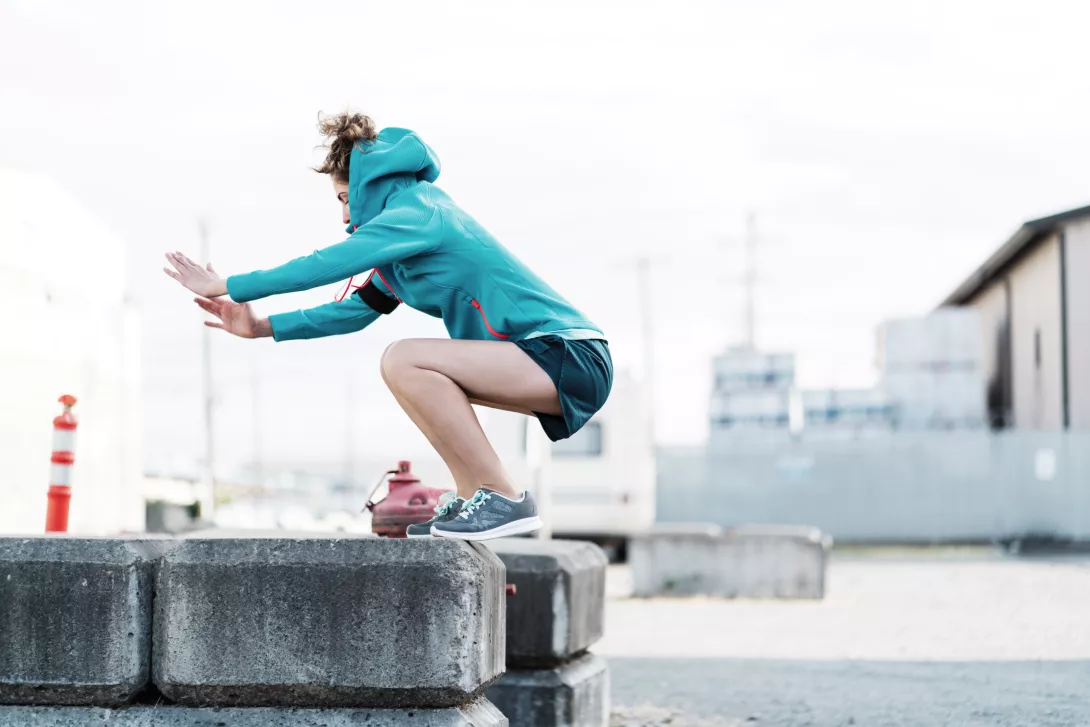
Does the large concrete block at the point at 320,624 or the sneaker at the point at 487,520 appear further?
the sneaker at the point at 487,520

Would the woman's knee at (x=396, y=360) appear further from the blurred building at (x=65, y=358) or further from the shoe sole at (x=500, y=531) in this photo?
the blurred building at (x=65, y=358)

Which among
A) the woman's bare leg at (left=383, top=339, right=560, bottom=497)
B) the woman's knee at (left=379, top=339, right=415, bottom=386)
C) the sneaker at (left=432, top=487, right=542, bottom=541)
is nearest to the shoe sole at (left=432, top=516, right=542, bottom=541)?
the sneaker at (left=432, top=487, right=542, bottom=541)

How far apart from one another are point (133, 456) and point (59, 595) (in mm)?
12593

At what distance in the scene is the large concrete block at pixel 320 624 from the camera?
3.53 metres

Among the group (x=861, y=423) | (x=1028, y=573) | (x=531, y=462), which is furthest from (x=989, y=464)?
(x=531, y=462)

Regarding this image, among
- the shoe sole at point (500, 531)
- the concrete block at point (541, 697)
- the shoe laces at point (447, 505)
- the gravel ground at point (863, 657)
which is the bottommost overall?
the gravel ground at point (863, 657)

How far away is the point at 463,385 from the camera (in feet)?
12.8

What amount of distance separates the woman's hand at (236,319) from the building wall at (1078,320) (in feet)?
78.5

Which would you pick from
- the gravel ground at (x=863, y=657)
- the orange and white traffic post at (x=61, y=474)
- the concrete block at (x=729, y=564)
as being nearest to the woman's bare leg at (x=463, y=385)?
the orange and white traffic post at (x=61, y=474)

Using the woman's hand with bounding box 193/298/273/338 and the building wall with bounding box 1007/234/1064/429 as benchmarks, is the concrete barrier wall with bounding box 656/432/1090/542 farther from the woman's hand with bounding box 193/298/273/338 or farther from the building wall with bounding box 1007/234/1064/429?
the woman's hand with bounding box 193/298/273/338

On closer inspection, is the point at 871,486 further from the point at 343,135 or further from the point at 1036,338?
the point at 343,135

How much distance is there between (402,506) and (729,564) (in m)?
10.5

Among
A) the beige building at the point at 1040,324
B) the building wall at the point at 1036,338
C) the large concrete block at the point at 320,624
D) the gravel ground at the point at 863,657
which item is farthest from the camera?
the building wall at the point at 1036,338

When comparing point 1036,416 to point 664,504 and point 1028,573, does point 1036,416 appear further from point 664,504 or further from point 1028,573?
point 1028,573
